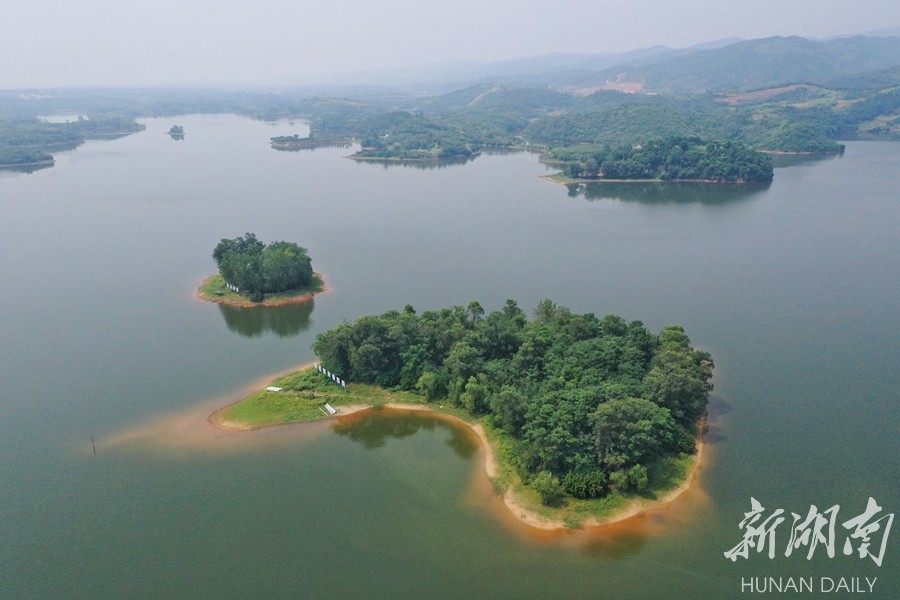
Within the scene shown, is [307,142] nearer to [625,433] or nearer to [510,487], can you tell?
[510,487]

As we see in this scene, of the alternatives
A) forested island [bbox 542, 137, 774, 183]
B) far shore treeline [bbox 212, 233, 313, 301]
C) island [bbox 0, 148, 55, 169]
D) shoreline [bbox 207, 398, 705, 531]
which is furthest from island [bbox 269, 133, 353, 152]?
shoreline [bbox 207, 398, 705, 531]

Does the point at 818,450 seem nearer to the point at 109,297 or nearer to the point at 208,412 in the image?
the point at 208,412

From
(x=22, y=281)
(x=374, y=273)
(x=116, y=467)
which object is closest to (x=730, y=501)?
(x=116, y=467)

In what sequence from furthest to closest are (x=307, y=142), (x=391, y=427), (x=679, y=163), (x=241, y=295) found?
(x=307, y=142) < (x=679, y=163) < (x=241, y=295) < (x=391, y=427)

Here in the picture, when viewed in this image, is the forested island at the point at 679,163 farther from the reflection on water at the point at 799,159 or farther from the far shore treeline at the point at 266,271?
the far shore treeline at the point at 266,271

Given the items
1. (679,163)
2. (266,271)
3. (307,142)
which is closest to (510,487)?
(266,271)
